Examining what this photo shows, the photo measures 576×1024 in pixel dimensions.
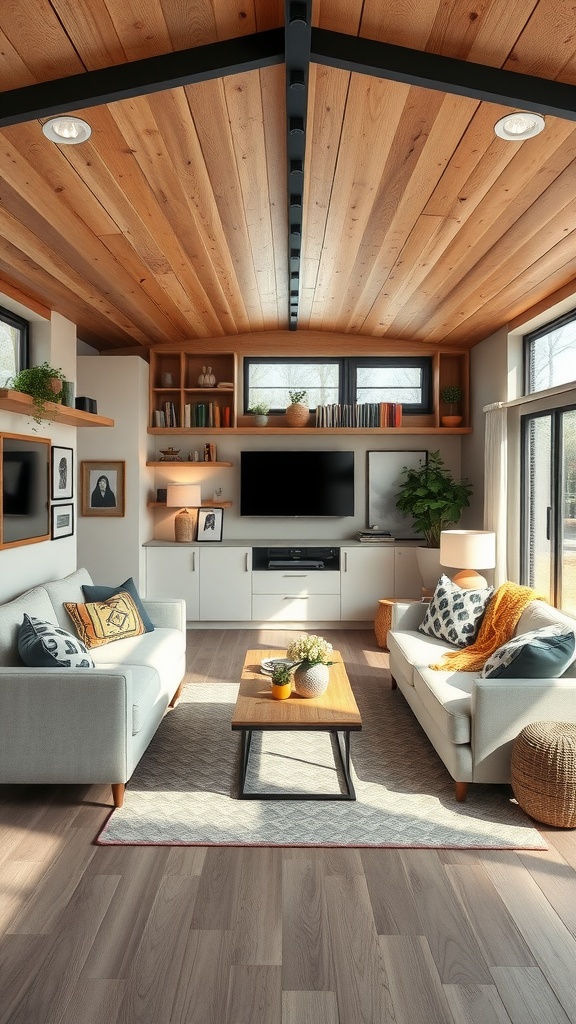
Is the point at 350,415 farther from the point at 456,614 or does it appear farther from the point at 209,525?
the point at 456,614

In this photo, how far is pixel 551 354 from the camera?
4.81 meters

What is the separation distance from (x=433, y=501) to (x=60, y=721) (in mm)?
4144

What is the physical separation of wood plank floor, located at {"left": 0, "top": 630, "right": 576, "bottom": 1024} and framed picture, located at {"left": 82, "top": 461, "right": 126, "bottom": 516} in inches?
138

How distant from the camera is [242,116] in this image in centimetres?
262

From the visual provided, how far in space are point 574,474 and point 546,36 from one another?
2792 mm

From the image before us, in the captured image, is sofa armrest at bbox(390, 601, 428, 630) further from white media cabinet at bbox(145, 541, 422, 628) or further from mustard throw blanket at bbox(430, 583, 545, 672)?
white media cabinet at bbox(145, 541, 422, 628)

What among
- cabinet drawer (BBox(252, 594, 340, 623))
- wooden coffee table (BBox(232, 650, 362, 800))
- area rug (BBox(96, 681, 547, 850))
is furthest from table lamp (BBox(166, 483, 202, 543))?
wooden coffee table (BBox(232, 650, 362, 800))

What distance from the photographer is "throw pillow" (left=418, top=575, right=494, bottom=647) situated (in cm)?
431

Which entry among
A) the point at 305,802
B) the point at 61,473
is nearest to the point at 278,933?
the point at 305,802

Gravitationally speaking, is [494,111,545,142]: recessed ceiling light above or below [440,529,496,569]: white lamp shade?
above

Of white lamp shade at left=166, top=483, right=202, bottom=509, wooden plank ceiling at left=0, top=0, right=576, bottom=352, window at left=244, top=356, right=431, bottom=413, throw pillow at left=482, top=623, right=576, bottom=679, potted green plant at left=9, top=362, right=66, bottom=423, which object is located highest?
wooden plank ceiling at left=0, top=0, right=576, bottom=352

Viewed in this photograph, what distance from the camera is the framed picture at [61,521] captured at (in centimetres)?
474

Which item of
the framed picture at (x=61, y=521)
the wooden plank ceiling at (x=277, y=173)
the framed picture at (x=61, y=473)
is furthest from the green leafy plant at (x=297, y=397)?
the framed picture at (x=61, y=521)

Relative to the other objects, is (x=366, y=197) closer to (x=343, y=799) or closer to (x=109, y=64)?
(x=109, y=64)
